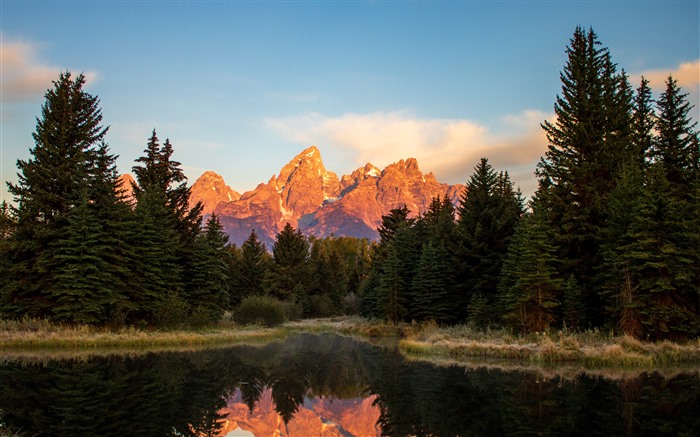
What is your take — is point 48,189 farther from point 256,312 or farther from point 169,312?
point 256,312

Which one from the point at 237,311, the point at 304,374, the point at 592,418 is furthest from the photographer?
the point at 237,311

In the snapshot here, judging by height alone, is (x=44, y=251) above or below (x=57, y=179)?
below

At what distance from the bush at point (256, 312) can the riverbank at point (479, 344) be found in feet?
45.0

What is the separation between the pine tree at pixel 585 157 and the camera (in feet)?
115

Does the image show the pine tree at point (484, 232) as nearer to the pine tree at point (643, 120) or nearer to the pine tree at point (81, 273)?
the pine tree at point (643, 120)

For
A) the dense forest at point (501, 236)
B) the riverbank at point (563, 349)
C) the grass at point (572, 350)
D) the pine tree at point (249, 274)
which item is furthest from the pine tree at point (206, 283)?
the pine tree at point (249, 274)

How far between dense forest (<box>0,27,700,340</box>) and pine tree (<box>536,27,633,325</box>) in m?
Result: 0.10

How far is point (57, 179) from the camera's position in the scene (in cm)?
3694

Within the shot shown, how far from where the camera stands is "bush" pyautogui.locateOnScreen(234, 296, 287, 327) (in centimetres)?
5581

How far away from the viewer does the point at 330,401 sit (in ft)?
56.0

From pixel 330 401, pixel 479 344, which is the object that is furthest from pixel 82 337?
pixel 479 344

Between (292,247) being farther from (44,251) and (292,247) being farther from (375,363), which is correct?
(375,363)

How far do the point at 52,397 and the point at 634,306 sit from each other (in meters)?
26.6

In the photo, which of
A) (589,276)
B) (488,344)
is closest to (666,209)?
(589,276)
